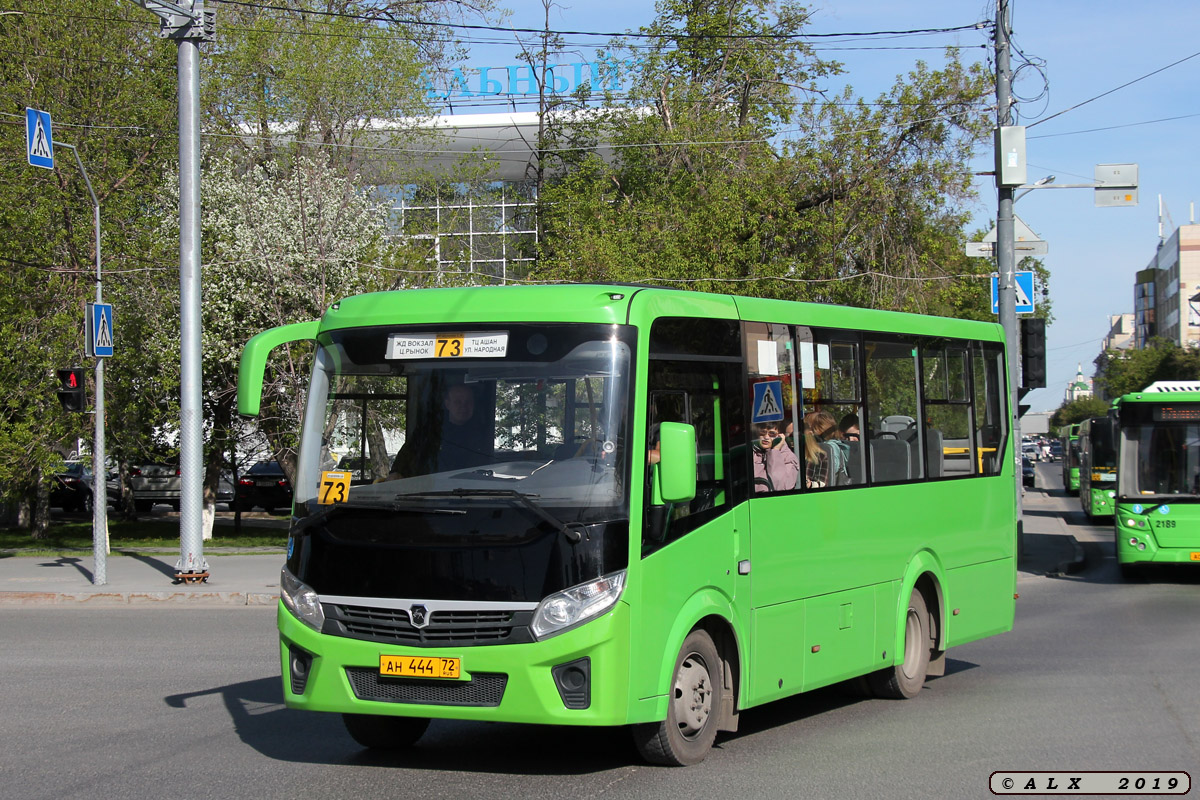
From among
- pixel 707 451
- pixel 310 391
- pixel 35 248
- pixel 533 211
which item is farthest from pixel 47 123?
pixel 533 211

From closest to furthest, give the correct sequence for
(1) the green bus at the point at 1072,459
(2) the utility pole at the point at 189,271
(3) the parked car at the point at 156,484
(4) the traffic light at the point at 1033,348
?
(2) the utility pole at the point at 189,271, (4) the traffic light at the point at 1033,348, (3) the parked car at the point at 156,484, (1) the green bus at the point at 1072,459

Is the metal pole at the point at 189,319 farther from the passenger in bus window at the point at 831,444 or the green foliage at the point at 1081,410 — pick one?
the green foliage at the point at 1081,410

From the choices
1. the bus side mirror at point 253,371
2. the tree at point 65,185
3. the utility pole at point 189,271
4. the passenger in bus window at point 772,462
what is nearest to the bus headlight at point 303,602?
the bus side mirror at point 253,371

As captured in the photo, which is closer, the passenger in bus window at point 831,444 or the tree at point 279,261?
the passenger in bus window at point 831,444

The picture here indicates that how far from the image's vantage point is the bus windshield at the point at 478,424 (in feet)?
22.2

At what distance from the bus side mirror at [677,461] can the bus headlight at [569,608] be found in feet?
1.96

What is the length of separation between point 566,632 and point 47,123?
15.8m

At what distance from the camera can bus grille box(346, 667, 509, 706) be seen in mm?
6641

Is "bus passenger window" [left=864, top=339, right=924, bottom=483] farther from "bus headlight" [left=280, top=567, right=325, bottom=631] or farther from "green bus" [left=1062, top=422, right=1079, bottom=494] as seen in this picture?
"green bus" [left=1062, top=422, right=1079, bottom=494]

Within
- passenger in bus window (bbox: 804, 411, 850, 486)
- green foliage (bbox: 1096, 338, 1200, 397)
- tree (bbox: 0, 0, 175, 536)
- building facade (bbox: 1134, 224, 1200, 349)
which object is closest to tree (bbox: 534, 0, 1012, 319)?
tree (bbox: 0, 0, 175, 536)

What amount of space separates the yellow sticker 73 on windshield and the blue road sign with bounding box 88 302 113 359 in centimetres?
1250

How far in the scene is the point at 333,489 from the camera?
23.8 feet

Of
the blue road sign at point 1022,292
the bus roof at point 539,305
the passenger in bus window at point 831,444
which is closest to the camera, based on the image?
the bus roof at point 539,305

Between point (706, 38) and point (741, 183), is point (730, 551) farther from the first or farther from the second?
point (706, 38)
